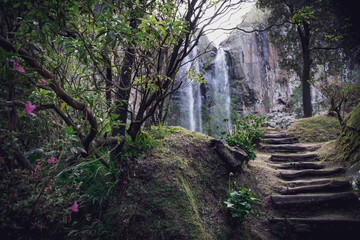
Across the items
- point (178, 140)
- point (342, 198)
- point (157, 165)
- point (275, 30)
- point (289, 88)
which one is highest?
point (275, 30)

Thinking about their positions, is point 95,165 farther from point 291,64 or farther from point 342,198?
point 291,64

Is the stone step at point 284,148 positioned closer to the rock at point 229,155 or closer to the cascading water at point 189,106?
the rock at point 229,155

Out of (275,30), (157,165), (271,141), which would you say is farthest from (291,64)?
(157,165)

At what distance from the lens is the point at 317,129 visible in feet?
21.3

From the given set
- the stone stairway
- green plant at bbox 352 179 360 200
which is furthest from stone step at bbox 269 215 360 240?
green plant at bbox 352 179 360 200

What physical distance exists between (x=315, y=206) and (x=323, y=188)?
48 centimetres

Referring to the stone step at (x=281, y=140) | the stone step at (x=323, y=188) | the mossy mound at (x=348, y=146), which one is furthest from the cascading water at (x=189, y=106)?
the stone step at (x=323, y=188)

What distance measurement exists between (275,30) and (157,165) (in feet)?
36.3

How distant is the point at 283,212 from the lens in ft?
9.89

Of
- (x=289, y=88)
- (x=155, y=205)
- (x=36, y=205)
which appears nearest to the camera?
(x=36, y=205)

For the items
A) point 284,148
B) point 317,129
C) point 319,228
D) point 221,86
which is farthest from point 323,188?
point 221,86

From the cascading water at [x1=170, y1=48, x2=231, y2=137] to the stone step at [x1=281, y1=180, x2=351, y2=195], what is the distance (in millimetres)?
11039

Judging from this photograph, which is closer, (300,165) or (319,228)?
(319,228)

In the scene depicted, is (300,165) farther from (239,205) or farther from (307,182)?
(239,205)
